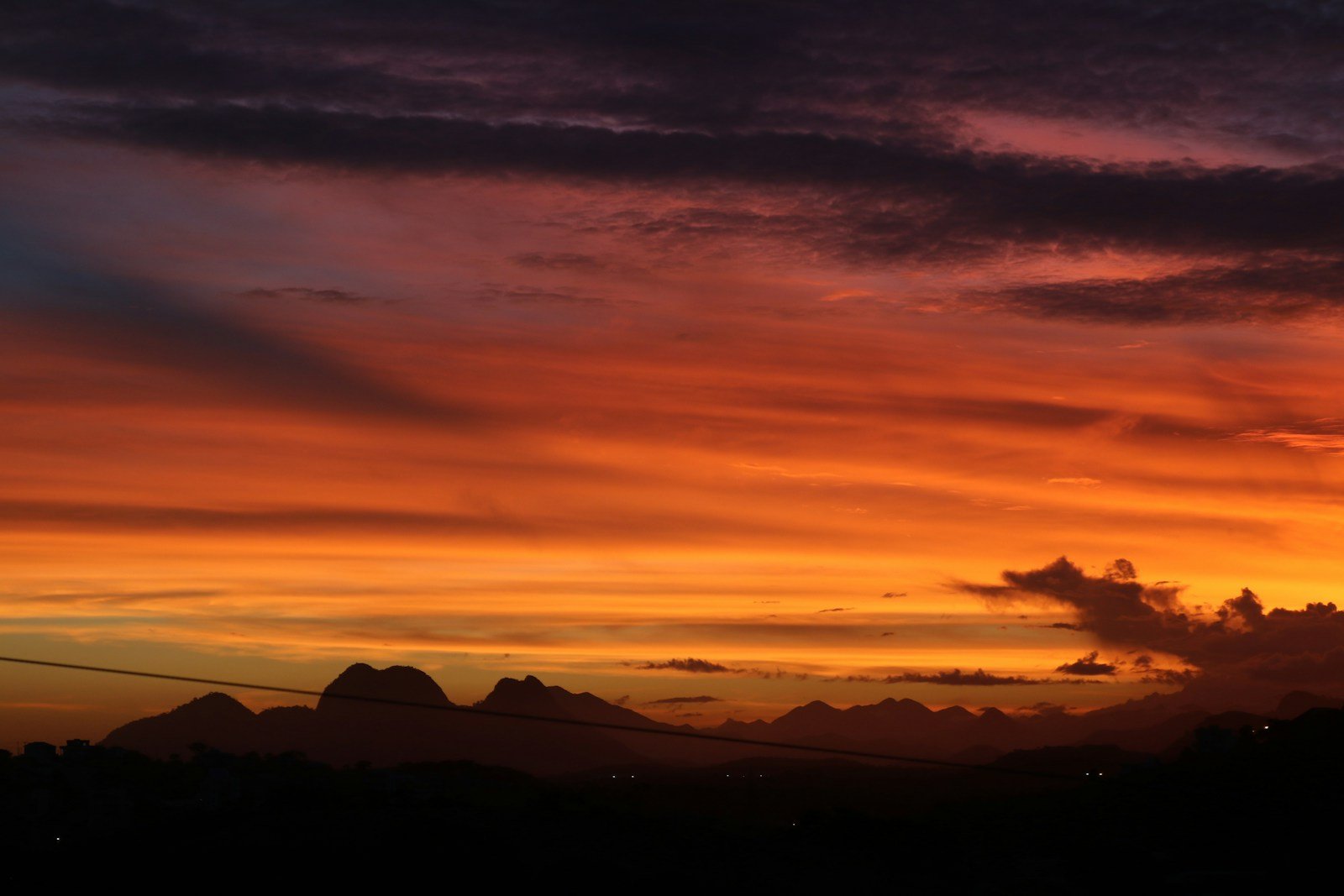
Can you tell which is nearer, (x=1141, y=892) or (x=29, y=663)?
(x=29, y=663)

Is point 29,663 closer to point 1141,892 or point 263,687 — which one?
point 263,687

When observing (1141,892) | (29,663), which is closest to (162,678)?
(29,663)

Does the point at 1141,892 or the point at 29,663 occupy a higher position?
the point at 29,663

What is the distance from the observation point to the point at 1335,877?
189 meters

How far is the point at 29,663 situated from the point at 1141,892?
187 metres

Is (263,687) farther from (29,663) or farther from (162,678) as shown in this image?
(29,663)

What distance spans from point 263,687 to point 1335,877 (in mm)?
191513

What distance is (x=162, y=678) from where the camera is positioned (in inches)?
1784

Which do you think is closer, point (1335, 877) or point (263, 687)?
point (263, 687)

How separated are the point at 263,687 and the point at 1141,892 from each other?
183295mm

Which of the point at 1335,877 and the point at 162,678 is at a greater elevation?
the point at 162,678

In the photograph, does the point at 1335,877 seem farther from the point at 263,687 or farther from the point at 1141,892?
the point at 263,687

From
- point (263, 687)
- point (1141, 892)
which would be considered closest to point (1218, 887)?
point (1141, 892)

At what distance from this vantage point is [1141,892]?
7667 inches
